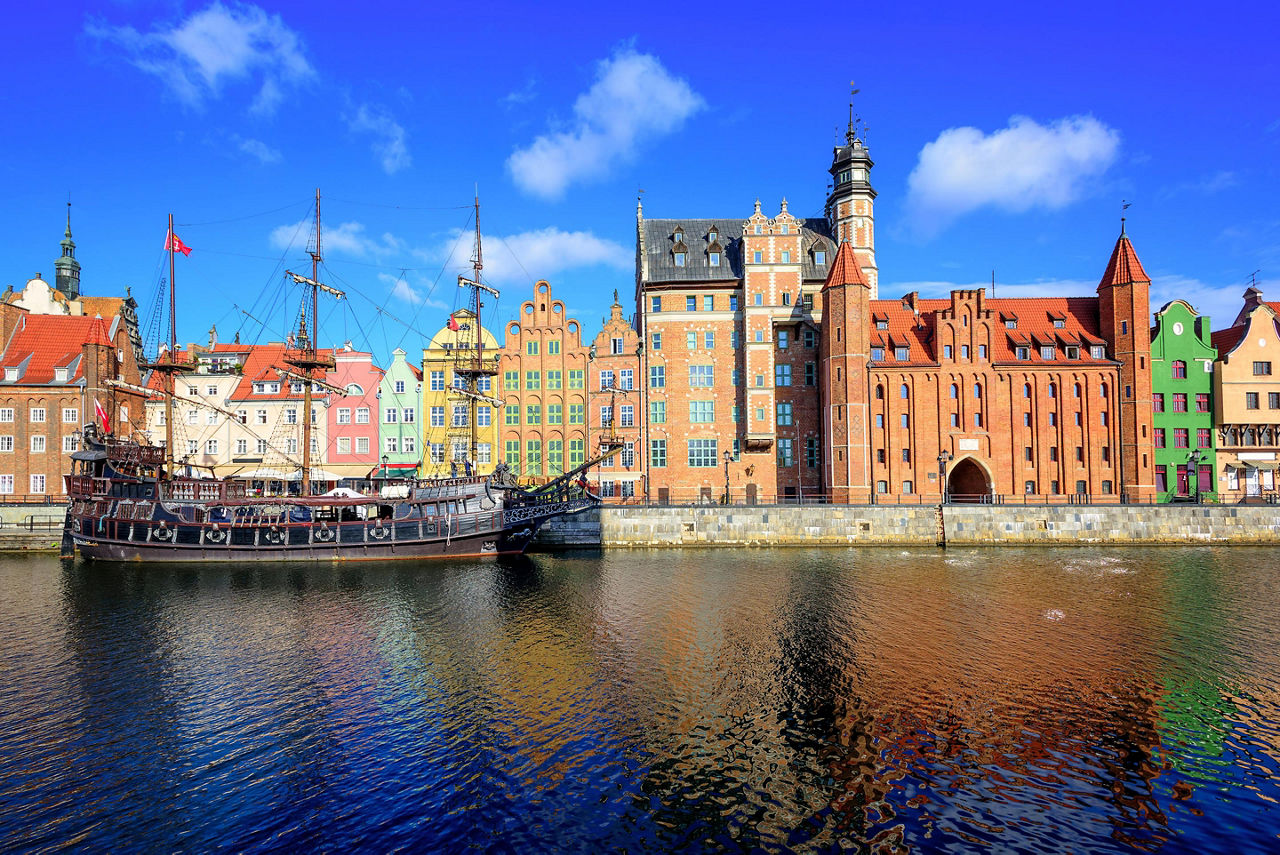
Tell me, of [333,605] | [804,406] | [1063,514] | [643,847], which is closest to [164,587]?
[333,605]

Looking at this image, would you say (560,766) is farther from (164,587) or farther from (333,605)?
(164,587)

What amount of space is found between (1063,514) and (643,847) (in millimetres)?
49620

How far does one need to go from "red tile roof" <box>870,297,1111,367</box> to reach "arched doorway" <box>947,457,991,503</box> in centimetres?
987

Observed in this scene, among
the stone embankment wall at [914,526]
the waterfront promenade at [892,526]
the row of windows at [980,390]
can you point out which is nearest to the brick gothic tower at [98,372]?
the waterfront promenade at [892,526]

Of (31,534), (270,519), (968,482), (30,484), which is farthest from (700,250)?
(30,484)

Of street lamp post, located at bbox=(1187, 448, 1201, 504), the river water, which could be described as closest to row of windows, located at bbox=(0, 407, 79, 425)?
the river water

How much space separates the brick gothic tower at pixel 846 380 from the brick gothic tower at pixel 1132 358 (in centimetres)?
2228

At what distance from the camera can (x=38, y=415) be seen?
2375 inches

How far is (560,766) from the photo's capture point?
53.4 ft

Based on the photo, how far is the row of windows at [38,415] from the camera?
5994cm

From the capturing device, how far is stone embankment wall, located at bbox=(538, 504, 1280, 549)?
49.8 metres

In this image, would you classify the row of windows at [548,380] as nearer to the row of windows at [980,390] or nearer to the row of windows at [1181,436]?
the row of windows at [980,390]

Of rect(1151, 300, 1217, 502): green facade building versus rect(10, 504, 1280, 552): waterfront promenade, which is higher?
rect(1151, 300, 1217, 502): green facade building

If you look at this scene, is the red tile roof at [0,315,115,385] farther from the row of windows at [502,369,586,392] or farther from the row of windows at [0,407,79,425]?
the row of windows at [502,369,586,392]
